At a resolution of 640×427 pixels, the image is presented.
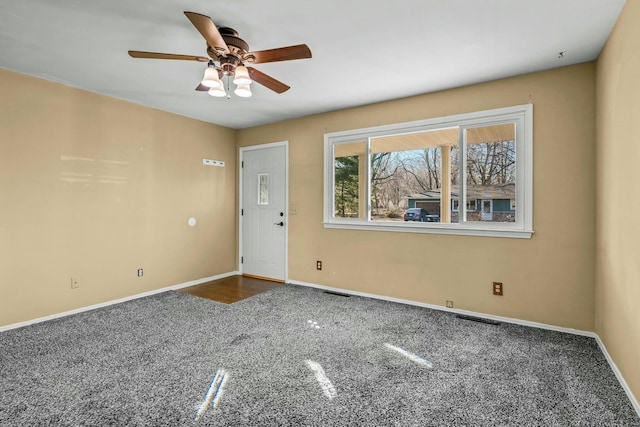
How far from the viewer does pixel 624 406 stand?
1863mm

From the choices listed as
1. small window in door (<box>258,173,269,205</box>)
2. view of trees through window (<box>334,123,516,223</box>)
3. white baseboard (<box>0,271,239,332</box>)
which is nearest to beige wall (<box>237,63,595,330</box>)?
view of trees through window (<box>334,123,516,223</box>)

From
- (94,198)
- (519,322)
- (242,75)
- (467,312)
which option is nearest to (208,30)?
(242,75)

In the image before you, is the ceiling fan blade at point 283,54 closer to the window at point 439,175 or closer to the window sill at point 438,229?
the window at point 439,175

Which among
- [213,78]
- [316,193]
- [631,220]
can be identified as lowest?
[631,220]

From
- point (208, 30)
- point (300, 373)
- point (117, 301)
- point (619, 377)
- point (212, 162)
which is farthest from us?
point (212, 162)

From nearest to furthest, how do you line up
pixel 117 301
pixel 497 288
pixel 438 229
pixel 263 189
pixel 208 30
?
pixel 208 30
pixel 497 288
pixel 438 229
pixel 117 301
pixel 263 189

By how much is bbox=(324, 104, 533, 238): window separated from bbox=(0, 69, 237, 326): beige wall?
2079mm

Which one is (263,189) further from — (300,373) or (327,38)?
(300,373)

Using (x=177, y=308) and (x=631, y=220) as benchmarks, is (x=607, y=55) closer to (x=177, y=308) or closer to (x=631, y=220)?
(x=631, y=220)

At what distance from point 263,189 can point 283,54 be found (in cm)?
312

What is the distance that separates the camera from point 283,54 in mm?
2146

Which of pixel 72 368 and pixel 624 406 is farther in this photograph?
pixel 72 368

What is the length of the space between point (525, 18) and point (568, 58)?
0.93m

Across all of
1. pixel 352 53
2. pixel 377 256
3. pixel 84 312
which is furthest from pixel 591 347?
pixel 84 312
